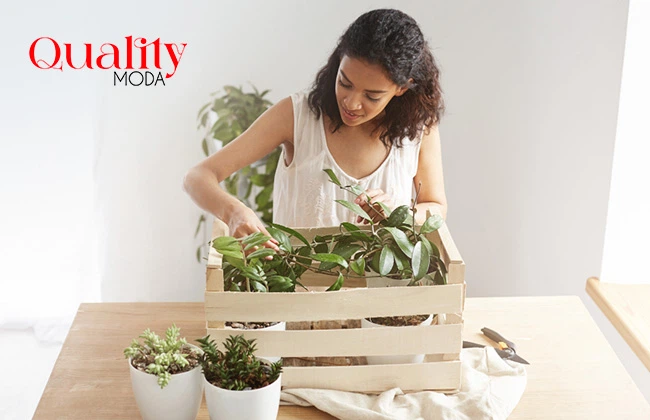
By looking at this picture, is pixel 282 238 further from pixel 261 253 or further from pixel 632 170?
pixel 632 170

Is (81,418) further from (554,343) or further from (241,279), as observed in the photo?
(554,343)

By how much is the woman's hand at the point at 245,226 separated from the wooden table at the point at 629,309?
1134mm

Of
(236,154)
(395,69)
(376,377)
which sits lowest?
(376,377)

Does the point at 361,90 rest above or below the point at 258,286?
above

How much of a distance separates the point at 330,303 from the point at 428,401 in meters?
0.24

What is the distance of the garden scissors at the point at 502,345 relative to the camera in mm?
1384

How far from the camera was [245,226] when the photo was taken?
1.38 metres

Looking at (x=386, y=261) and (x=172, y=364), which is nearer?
(x=172, y=364)

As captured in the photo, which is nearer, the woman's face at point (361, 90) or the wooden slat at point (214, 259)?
the wooden slat at point (214, 259)

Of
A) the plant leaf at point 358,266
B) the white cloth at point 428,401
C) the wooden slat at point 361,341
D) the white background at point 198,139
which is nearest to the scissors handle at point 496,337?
the white cloth at point 428,401

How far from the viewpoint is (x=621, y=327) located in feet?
6.89

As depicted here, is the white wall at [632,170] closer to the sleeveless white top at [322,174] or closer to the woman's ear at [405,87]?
the sleeveless white top at [322,174]

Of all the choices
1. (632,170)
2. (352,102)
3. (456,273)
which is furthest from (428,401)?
(632,170)

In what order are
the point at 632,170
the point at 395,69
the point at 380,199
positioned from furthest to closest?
the point at 632,170 → the point at 395,69 → the point at 380,199
